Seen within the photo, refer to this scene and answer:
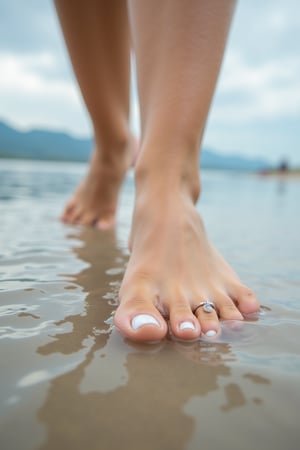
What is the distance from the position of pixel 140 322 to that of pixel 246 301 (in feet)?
0.89

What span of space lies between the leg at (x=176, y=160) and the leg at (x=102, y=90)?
0.58 meters

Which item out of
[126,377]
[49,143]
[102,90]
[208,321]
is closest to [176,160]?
[208,321]

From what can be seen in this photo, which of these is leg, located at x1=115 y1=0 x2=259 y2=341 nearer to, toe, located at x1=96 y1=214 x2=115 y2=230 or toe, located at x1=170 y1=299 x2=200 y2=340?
toe, located at x1=170 y1=299 x2=200 y2=340

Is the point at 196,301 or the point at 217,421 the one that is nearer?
the point at 217,421

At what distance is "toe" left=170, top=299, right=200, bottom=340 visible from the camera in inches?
25.4

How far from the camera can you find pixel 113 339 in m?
0.61

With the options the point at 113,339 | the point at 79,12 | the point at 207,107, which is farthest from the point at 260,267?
the point at 79,12

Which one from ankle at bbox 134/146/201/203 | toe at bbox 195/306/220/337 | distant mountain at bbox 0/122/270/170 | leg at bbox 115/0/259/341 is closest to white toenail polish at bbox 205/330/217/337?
toe at bbox 195/306/220/337

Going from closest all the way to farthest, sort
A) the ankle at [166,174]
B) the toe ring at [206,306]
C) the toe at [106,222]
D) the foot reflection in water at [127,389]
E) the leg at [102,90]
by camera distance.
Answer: the foot reflection in water at [127,389], the toe ring at [206,306], the ankle at [166,174], the leg at [102,90], the toe at [106,222]

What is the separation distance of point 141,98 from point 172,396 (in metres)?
0.79

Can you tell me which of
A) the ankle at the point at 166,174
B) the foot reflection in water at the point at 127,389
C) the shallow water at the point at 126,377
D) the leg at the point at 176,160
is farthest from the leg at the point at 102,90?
the foot reflection in water at the point at 127,389

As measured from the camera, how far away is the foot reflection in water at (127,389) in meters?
0.38

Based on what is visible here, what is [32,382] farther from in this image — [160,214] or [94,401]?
[160,214]

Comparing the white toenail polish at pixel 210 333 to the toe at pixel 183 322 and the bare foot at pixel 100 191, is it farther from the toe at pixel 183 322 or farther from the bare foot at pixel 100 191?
the bare foot at pixel 100 191
